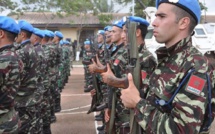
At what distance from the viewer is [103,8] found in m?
44.6

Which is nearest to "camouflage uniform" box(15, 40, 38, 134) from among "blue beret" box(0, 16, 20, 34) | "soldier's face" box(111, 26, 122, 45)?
"blue beret" box(0, 16, 20, 34)

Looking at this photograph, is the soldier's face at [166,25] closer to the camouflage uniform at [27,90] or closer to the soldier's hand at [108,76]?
the soldier's hand at [108,76]

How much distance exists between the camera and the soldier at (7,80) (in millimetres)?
2867

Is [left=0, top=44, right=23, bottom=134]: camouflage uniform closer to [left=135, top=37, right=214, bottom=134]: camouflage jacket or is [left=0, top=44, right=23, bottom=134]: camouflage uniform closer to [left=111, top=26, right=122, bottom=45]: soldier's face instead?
[left=135, top=37, right=214, bottom=134]: camouflage jacket

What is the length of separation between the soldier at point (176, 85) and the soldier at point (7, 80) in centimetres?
134

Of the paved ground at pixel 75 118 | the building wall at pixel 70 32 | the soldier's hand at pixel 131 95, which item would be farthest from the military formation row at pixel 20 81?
the building wall at pixel 70 32

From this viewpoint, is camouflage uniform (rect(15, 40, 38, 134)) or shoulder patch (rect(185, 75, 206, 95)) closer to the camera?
shoulder patch (rect(185, 75, 206, 95))

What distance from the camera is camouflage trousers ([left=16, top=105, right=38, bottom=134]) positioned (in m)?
4.16

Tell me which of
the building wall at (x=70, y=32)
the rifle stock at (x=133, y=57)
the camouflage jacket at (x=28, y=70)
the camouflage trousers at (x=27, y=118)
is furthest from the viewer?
the building wall at (x=70, y=32)

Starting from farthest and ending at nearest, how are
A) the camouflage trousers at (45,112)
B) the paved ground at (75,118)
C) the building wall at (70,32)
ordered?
1. the building wall at (70,32)
2. the paved ground at (75,118)
3. the camouflage trousers at (45,112)

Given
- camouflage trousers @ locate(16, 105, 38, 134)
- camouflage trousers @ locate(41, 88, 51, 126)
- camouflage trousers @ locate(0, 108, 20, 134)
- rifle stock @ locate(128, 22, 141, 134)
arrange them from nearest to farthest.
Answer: rifle stock @ locate(128, 22, 141, 134) < camouflage trousers @ locate(0, 108, 20, 134) < camouflage trousers @ locate(16, 105, 38, 134) < camouflage trousers @ locate(41, 88, 51, 126)

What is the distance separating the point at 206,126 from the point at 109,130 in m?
1.82

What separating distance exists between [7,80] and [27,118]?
146cm

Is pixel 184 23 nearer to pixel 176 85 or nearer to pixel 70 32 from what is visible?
pixel 176 85
